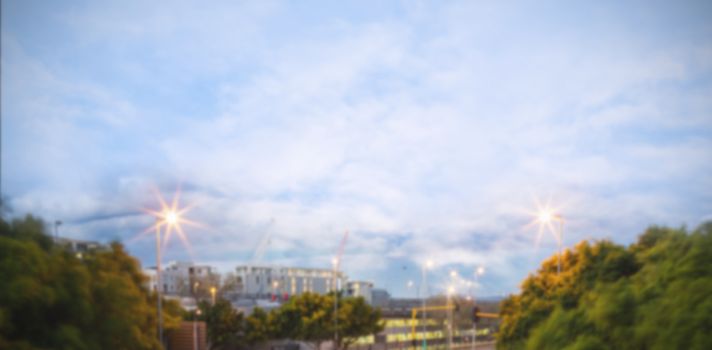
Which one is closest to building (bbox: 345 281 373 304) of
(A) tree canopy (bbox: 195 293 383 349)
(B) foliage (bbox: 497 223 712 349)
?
(A) tree canopy (bbox: 195 293 383 349)

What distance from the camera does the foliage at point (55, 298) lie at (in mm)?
12663

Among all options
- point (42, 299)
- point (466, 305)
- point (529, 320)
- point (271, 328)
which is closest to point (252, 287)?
point (466, 305)

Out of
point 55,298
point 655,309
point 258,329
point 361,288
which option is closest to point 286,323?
point 258,329

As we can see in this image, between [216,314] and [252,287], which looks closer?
[216,314]

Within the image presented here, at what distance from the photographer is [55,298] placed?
13625 millimetres

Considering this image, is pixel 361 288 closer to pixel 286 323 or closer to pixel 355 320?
pixel 355 320

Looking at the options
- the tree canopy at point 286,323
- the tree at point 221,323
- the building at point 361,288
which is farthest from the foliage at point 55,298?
the building at point 361,288

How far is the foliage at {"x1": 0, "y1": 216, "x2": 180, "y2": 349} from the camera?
499 inches

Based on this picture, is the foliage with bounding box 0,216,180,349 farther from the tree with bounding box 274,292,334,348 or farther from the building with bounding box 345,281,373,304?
the building with bounding box 345,281,373,304

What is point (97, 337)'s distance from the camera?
15000 mm

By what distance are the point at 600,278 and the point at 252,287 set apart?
568 ft

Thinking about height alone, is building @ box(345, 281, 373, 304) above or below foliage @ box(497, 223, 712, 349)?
below

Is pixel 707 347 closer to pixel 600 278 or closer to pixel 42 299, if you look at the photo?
pixel 600 278

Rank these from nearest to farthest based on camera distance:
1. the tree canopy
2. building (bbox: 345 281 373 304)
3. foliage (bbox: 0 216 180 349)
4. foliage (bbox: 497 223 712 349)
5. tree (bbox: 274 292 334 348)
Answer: foliage (bbox: 0 216 180 349), foliage (bbox: 497 223 712 349), the tree canopy, tree (bbox: 274 292 334 348), building (bbox: 345 281 373 304)
